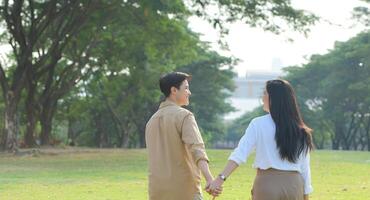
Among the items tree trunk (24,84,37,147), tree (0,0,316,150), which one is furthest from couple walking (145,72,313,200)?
tree trunk (24,84,37,147)

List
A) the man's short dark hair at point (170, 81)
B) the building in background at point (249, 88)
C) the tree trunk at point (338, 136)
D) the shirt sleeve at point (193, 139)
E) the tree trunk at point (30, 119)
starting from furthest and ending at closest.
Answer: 1. the building in background at point (249, 88)
2. the tree trunk at point (338, 136)
3. the tree trunk at point (30, 119)
4. the man's short dark hair at point (170, 81)
5. the shirt sleeve at point (193, 139)

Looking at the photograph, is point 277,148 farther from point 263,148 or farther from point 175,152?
point 175,152

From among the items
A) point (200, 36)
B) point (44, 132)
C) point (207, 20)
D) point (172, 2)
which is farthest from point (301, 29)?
point (200, 36)

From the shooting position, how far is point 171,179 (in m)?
5.72

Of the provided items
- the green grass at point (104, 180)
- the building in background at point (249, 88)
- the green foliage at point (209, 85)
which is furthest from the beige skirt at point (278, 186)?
the building in background at point (249, 88)

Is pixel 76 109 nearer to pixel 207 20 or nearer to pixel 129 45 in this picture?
pixel 129 45

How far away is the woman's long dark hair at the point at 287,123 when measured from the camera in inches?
211

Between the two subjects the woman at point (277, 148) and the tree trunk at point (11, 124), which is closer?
the woman at point (277, 148)

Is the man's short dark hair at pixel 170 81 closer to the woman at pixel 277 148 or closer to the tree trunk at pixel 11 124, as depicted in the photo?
the woman at pixel 277 148

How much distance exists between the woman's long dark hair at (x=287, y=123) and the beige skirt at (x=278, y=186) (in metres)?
0.12

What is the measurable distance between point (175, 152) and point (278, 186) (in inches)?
33.2

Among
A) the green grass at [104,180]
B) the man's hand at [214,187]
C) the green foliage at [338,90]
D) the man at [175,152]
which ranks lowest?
the green grass at [104,180]

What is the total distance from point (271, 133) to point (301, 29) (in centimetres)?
2012

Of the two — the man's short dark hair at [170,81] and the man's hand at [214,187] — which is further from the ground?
the man's short dark hair at [170,81]
